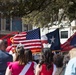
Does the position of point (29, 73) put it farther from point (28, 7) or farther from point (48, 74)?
point (28, 7)

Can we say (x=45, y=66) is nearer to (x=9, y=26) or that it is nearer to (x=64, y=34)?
(x=9, y=26)

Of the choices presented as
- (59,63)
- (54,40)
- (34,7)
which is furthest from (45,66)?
(34,7)

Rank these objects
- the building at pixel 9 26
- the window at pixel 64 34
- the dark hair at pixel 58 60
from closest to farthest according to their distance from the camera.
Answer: the dark hair at pixel 58 60 → the building at pixel 9 26 → the window at pixel 64 34

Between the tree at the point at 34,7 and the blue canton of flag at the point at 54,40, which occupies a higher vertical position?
the tree at the point at 34,7

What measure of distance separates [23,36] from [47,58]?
23.7ft

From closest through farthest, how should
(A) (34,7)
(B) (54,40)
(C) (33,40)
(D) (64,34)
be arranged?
(C) (33,40) < (B) (54,40) < (A) (34,7) < (D) (64,34)

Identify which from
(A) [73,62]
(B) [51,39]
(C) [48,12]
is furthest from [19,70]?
(C) [48,12]

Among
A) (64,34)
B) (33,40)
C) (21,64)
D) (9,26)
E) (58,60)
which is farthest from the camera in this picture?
(64,34)

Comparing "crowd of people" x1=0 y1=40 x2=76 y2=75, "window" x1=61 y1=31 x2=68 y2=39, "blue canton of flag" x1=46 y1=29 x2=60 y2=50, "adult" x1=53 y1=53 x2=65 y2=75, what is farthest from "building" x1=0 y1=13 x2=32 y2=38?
"adult" x1=53 y1=53 x2=65 y2=75

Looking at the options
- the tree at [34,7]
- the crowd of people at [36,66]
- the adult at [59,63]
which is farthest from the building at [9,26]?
the adult at [59,63]

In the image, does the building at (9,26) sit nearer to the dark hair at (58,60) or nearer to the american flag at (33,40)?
the american flag at (33,40)

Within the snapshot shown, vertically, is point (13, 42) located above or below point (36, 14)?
below

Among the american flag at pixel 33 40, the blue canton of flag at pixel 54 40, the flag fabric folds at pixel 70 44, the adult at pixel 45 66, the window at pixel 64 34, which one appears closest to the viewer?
the adult at pixel 45 66

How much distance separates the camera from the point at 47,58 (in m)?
6.26
